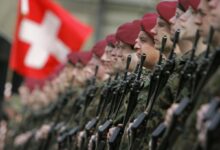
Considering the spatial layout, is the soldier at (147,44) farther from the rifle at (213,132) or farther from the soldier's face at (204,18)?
the rifle at (213,132)

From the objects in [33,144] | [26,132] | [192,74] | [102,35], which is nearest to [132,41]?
[192,74]

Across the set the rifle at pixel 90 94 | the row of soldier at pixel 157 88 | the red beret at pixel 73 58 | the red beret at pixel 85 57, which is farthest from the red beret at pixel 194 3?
the red beret at pixel 73 58

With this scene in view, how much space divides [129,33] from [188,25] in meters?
2.73

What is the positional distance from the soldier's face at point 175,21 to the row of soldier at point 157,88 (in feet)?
0.04

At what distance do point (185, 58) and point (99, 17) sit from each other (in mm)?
25037

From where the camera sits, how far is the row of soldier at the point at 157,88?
7012 millimetres

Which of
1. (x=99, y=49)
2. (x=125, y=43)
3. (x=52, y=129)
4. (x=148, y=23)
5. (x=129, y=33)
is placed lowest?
(x=52, y=129)

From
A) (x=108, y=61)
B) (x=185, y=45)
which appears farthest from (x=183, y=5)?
(x=108, y=61)

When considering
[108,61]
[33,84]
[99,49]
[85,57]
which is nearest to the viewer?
[108,61]

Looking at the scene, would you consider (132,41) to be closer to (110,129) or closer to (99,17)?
(110,129)

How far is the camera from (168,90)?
8352 millimetres

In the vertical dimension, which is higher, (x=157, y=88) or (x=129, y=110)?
(x=157, y=88)

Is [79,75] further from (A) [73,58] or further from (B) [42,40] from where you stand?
(B) [42,40]

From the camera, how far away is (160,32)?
31.0 feet
